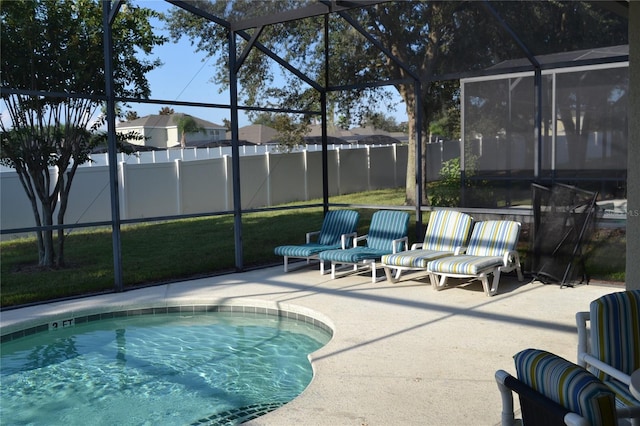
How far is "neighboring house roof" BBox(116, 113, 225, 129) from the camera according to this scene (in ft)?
35.5

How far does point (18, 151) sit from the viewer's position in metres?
9.44

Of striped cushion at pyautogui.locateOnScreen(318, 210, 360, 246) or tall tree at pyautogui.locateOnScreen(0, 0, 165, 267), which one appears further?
tall tree at pyautogui.locateOnScreen(0, 0, 165, 267)

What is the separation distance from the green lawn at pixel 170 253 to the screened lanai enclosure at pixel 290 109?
10cm

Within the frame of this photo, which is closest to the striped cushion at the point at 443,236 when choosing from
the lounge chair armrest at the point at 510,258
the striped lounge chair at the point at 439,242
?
the striped lounge chair at the point at 439,242

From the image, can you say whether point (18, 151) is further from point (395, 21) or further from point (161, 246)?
point (395, 21)

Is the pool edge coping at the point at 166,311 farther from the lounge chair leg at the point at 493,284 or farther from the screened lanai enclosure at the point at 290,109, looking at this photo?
the lounge chair leg at the point at 493,284

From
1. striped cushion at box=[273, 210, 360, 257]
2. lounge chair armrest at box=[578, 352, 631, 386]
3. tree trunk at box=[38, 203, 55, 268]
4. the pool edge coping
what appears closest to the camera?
lounge chair armrest at box=[578, 352, 631, 386]

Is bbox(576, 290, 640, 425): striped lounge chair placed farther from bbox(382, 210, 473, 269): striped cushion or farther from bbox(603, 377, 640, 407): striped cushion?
bbox(382, 210, 473, 269): striped cushion

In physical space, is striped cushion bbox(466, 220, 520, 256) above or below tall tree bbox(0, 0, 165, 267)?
below

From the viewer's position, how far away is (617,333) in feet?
9.61

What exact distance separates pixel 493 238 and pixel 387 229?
1517 millimetres

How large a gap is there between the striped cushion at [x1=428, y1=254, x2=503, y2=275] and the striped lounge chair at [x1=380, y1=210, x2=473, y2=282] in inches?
11.1

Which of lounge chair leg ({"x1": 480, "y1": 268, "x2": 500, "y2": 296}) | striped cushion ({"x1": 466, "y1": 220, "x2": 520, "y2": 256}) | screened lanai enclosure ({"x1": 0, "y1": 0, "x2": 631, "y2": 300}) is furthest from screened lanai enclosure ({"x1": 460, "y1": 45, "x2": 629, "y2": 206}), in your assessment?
lounge chair leg ({"x1": 480, "y1": 268, "x2": 500, "y2": 296})

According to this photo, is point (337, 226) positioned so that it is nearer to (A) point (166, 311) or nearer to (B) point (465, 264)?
(B) point (465, 264)
